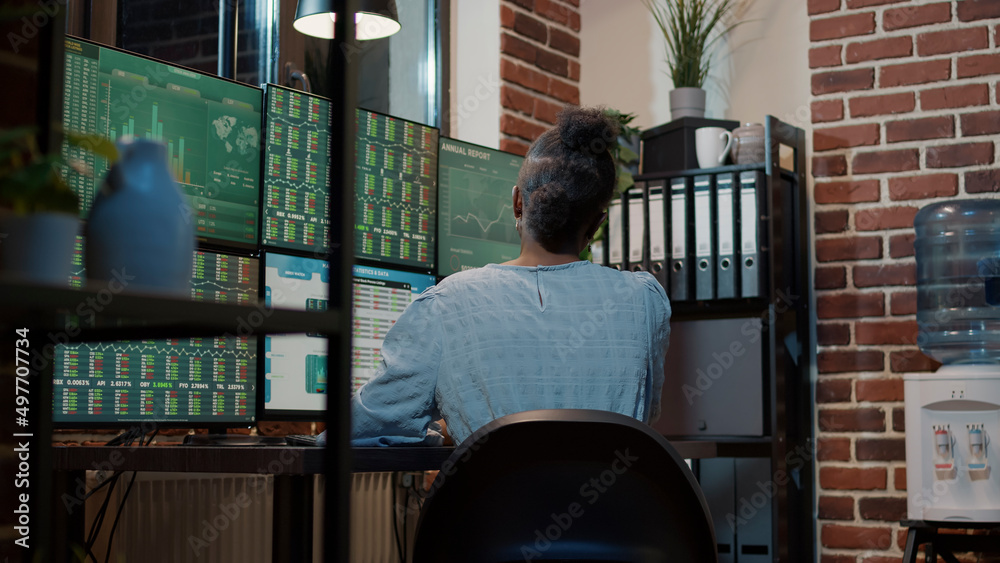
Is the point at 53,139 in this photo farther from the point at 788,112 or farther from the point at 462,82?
the point at 788,112

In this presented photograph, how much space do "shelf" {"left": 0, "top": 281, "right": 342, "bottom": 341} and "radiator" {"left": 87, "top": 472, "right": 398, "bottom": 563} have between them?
1270 millimetres

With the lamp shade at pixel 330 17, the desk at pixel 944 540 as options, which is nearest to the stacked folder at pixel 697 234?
the desk at pixel 944 540

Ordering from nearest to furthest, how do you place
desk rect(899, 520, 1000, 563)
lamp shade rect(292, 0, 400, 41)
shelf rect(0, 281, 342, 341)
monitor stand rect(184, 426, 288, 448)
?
shelf rect(0, 281, 342, 341) → monitor stand rect(184, 426, 288, 448) → lamp shade rect(292, 0, 400, 41) → desk rect(899, 520, 1000, 563)

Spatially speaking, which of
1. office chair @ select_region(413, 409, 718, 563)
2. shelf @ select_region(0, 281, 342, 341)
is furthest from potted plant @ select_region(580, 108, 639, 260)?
shelf @ select_region(0, 281, 342, 341)

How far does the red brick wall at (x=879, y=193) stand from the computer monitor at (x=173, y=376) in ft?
6.07

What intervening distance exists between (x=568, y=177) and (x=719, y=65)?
186 centimetres

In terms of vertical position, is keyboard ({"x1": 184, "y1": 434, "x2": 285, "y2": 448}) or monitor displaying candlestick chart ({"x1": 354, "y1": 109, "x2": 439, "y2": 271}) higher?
monitor displaying candlestick chart ({"x1": 354, "y1": 109, "x2": 439, "y2": 271})

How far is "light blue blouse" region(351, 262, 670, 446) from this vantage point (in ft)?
4.90

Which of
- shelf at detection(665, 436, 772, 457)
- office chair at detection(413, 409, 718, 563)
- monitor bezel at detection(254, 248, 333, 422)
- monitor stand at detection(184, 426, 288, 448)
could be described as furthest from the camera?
shelf at detection(665, 436, 772, 457)

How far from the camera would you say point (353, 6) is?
30.8 inches

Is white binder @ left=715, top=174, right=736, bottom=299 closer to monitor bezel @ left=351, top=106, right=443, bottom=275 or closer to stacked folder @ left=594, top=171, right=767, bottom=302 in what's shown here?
stacked folder @ left=594, top=171, right=767, bottom=302

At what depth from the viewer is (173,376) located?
5.96ft

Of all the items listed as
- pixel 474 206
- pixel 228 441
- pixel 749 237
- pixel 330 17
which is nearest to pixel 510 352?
pixel 228 441

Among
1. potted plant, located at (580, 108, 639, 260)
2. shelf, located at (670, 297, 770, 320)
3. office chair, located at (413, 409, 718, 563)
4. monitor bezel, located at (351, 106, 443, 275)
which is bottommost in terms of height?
office chair, located at (413, 409, 718, 563)
